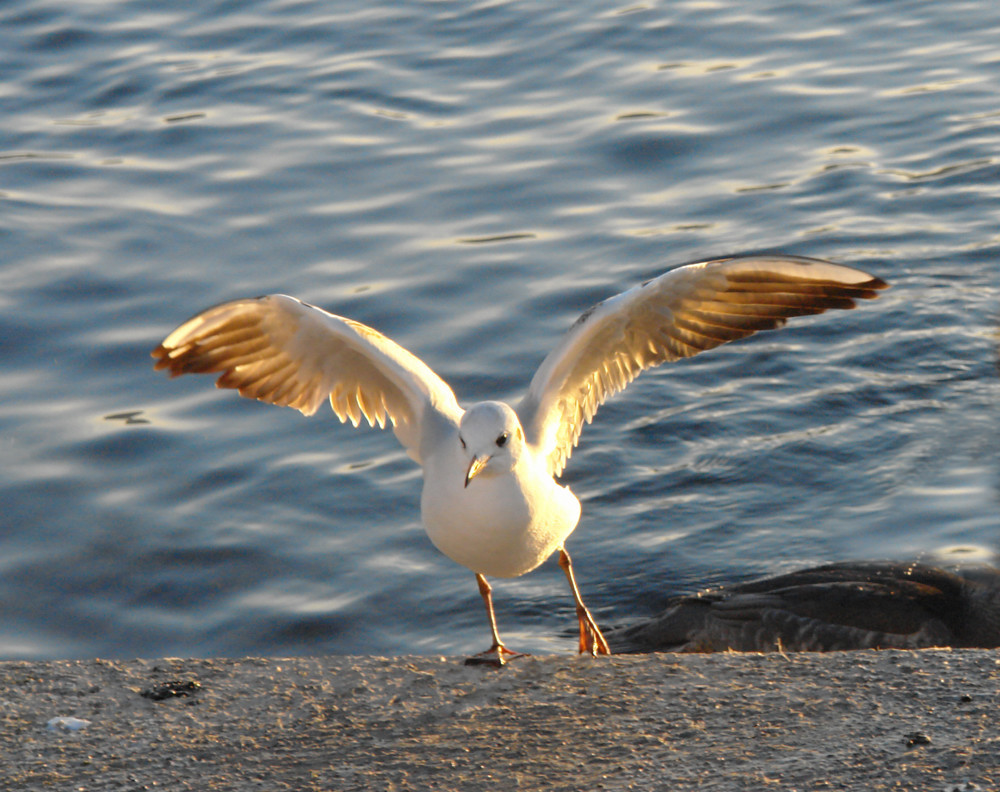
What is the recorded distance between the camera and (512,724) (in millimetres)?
4105

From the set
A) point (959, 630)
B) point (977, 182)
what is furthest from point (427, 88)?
point (959, 630)

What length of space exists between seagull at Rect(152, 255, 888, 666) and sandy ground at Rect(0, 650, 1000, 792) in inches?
21.2

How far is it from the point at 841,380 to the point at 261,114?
20.9 ft

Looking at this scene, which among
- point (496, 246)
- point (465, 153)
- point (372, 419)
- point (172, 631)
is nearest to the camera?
point (372, 419)

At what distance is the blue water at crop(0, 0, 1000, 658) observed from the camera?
762 centimetres

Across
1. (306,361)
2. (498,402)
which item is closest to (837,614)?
(498,402)

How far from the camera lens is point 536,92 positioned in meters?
12.8

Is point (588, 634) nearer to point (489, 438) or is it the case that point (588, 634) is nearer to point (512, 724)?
point (489, 438)

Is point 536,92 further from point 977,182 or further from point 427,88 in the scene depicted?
point 977,182

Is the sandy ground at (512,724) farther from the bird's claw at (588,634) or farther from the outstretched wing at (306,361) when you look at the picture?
the outstretched wing at (306,361)

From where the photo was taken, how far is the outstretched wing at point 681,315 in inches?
208

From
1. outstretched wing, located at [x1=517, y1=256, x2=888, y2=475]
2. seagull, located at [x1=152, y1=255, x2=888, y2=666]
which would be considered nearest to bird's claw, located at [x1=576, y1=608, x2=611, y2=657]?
seagull, located at [x1=152, y1=255, x2=888, y2=666]

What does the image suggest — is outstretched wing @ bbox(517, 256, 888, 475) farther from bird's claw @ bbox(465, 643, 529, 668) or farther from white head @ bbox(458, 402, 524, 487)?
bird's claw @ bbox(465, 643, 529, 668)

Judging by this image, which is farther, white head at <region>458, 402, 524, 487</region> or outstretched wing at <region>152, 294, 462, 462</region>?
outstretched wing at <region>152, 294, 462, 462</region>
